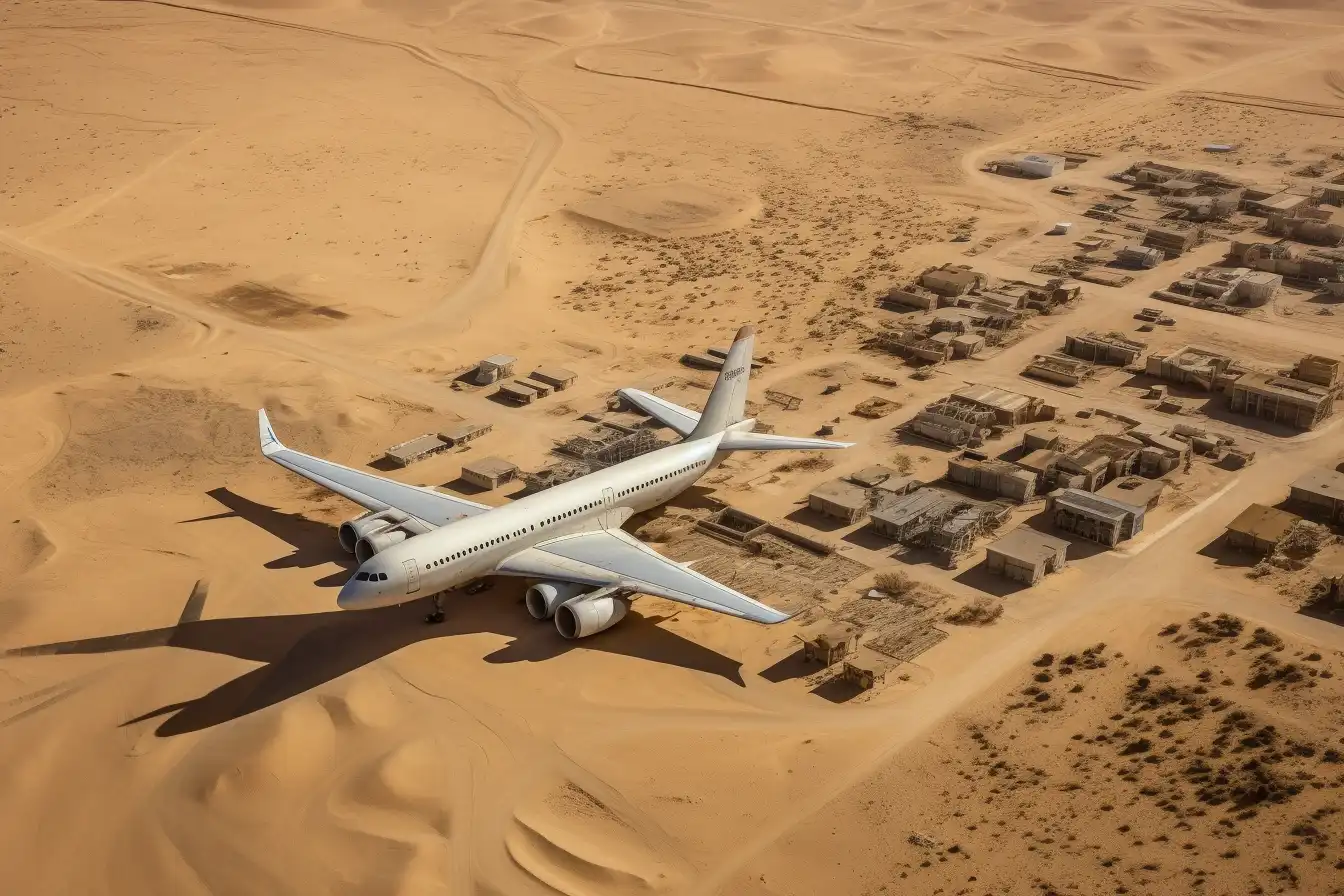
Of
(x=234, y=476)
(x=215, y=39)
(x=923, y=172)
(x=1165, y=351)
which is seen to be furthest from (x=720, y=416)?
(x=215, y=39)

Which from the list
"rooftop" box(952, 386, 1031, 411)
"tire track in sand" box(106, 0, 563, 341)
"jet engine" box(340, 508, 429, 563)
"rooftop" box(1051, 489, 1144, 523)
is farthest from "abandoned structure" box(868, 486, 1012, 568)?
"tire track in sand" box(106, 0, 563, 341)

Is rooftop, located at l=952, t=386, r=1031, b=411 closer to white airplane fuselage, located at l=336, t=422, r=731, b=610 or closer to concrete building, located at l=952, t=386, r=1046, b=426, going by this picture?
concrete building, located at l=952, t=386, r=1046, b=426

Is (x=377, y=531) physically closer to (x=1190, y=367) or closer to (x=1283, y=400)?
(x=1190, y=367)

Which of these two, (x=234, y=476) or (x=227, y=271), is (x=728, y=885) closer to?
(x=234, y=476)

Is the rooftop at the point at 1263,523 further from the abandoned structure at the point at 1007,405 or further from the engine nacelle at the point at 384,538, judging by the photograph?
the engine nacelle at the point at 384,538

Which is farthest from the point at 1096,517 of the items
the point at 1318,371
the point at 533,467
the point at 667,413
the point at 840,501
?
the point at 533,467
